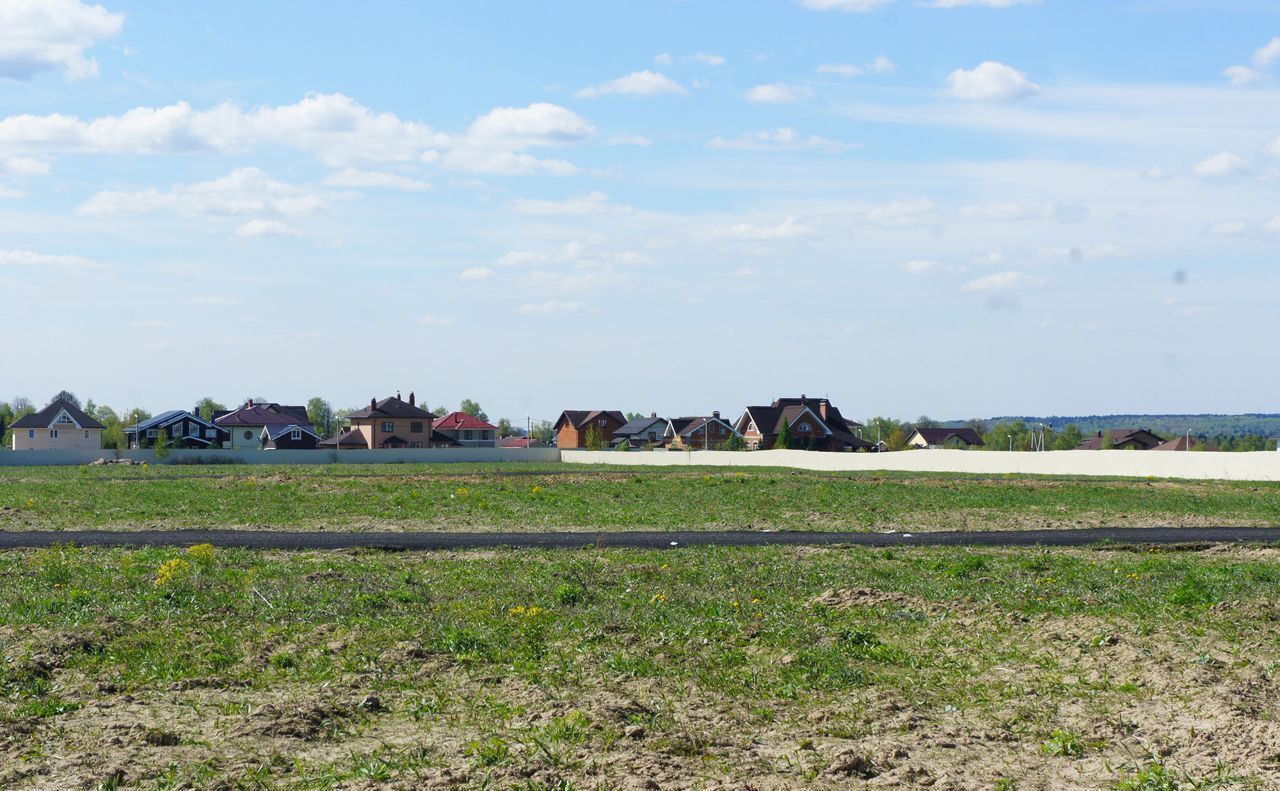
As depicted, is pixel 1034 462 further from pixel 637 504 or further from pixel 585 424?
pixel 585 424

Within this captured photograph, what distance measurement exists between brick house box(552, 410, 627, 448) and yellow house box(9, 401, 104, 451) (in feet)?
202

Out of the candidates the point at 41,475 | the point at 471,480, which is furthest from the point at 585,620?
the point at 41,475

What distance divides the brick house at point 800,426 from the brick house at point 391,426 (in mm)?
37296

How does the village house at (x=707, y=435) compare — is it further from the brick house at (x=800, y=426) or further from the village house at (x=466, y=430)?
the village house at (x=466, y=430)

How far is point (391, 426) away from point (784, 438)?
143 feet

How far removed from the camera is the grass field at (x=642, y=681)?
27.7ft

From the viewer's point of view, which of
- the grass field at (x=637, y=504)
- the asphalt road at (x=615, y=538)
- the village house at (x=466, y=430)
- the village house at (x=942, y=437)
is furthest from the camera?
the village house at (x=942, y=437)

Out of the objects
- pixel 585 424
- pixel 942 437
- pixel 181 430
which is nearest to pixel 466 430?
pixel 585 424

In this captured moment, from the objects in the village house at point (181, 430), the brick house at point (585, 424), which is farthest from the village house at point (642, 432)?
the village house at point (181, 430)

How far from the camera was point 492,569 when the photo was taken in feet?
63.4

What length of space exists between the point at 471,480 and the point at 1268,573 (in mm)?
38648

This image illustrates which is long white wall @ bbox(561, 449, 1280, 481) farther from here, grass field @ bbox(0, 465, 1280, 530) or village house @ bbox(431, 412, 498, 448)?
village house @ bbox(431, 412, 498, 448)

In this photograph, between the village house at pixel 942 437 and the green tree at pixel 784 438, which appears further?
the village house at pixel 942 437

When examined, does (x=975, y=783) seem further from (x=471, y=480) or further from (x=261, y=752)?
(x=471, y=480)
